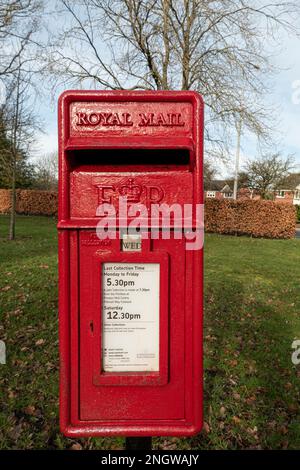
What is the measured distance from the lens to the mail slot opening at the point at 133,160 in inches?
59.8

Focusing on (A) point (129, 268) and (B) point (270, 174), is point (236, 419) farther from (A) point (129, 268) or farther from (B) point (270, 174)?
(B) point (270, 174)

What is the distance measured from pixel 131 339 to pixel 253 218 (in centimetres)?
1496

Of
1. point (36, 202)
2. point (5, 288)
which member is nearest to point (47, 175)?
point (36, 202)

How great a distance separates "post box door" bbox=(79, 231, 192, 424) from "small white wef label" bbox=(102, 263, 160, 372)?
0.03ft

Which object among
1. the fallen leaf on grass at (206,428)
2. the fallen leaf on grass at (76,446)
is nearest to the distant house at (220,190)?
the fallen leaf on grass at (206,428)

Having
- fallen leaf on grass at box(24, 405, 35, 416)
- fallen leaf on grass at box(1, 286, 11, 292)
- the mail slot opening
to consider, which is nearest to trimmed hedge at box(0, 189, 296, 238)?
fallen leaf on grass at box(1, 286, 11, 292)

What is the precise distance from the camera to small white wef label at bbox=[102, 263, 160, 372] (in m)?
1.53

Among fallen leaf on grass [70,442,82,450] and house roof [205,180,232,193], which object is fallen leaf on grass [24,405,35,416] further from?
house roof [205,180,232,193]

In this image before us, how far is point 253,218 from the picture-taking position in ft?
51.3

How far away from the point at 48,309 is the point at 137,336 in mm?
3626

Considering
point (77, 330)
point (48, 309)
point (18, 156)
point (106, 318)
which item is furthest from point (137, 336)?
point (18, 156)

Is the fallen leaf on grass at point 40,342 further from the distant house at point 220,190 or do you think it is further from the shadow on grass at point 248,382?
the distant house at point 220,190
